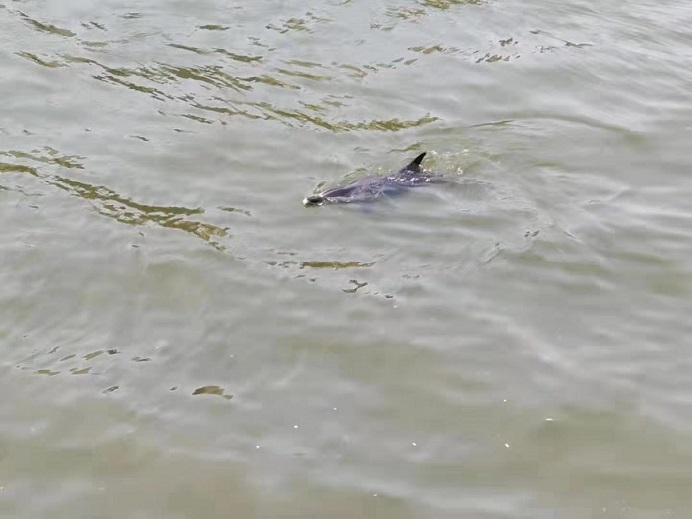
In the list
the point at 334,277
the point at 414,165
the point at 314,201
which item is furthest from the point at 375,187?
the point at 334,277

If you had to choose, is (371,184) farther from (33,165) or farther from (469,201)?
(33,165)

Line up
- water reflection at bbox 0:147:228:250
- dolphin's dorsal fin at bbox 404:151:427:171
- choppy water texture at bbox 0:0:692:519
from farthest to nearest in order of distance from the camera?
dolphin's dorsal fin at bbox 404:151:427:171 → water reflection at bbox 0:147:228:250 → choppy water texture at bbox 0:0:692:519

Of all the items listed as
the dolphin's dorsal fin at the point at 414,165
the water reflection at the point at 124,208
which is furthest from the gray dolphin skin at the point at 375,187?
the water reflection at the point at 124,208

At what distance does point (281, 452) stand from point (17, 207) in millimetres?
3105

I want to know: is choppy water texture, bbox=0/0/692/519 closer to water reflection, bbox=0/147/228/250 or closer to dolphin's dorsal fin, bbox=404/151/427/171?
water reflection, bbox=0/147/228/250

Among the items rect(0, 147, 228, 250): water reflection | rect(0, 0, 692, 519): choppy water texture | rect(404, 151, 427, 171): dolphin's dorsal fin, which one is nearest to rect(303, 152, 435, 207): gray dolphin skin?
rect(404, 151, 427, 171): dolphin's dorsal fin

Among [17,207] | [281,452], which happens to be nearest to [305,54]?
[17,207]

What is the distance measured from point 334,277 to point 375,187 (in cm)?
110

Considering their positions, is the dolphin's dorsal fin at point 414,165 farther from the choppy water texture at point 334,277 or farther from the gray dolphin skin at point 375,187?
the choppy water texture at point 334,277

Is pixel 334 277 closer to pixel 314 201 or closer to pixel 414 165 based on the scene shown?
pixel 314 201

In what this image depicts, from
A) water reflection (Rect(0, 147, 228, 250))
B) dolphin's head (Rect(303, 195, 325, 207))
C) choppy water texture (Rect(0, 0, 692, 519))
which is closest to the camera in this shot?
choppy water texture (Rect(0, 0, 692, 519))

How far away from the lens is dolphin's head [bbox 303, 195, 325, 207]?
232 inches

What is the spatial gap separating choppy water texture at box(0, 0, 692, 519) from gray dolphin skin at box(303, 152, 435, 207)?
140mm

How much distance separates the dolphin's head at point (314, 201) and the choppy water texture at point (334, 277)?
0.15 m
